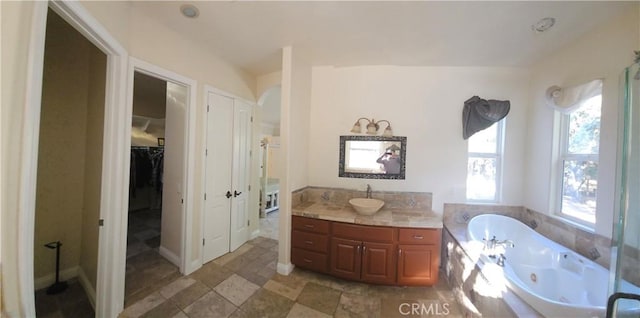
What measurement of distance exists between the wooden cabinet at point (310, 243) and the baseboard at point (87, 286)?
1.80 m

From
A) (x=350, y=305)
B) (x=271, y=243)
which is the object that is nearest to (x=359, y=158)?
(x=350, y=305)

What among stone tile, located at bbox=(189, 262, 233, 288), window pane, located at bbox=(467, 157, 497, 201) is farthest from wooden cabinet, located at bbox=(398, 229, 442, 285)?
stone tile, located at bbox=(189, 262, 233, 288)

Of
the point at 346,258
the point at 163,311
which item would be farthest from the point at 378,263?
the point at 163,311

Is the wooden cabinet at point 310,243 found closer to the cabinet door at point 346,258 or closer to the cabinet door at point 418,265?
the cabinet door at point 346,258

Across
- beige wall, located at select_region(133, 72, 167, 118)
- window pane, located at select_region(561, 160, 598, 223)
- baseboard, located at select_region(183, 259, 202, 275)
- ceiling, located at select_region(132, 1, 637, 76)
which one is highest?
ceiling, located at select_region(132, 1, 637, 76)

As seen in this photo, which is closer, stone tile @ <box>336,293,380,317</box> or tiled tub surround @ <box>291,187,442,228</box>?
stone tile @ <box>336,293,380,317</box>

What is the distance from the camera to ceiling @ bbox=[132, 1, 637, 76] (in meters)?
1.57

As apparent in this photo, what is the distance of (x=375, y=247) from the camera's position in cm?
208

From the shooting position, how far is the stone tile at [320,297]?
180 centimetres

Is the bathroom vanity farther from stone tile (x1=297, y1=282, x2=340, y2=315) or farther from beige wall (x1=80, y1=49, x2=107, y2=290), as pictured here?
beige wall (x1=80, y1=49, x2=107, y2=290)

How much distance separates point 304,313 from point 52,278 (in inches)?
102

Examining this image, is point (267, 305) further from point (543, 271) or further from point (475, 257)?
point (543, 271)

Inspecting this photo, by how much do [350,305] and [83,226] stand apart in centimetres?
292

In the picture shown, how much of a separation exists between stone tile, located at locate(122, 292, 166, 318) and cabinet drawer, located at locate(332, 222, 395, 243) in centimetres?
178
